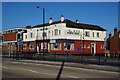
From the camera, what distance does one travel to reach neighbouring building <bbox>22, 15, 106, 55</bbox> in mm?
57469

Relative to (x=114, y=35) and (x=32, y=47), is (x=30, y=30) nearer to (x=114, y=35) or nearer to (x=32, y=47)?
(x=32, y=47)

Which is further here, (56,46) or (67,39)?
(56,46)

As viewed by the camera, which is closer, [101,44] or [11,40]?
[101,44]

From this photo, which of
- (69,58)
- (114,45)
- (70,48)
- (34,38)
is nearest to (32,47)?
(34,38)

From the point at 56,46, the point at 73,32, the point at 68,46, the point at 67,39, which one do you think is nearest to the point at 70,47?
the point at 68,46

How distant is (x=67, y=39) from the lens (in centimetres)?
5762

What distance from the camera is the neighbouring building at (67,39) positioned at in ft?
189

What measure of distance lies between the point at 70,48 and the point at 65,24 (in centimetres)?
721

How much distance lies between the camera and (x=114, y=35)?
2425 inches

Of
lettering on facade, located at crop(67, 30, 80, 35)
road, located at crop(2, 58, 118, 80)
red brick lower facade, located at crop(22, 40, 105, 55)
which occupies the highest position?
lettering on facade, located at crop(67, 30, 80, 35)

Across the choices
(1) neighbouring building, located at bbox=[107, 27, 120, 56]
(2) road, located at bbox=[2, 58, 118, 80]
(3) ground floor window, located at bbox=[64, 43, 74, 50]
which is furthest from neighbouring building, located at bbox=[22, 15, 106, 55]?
(2) road, located at bbox=[2, 58, 118, 80]

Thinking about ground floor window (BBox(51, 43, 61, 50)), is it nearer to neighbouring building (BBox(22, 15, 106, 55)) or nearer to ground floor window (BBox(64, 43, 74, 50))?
neighbouring building (BBox(22, 15, 106, 55))

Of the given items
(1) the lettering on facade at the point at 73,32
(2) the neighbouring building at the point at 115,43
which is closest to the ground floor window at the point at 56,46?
(1) the lettering on facade at the point at 73,32

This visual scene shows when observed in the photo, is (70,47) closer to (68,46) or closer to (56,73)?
(68,46)
